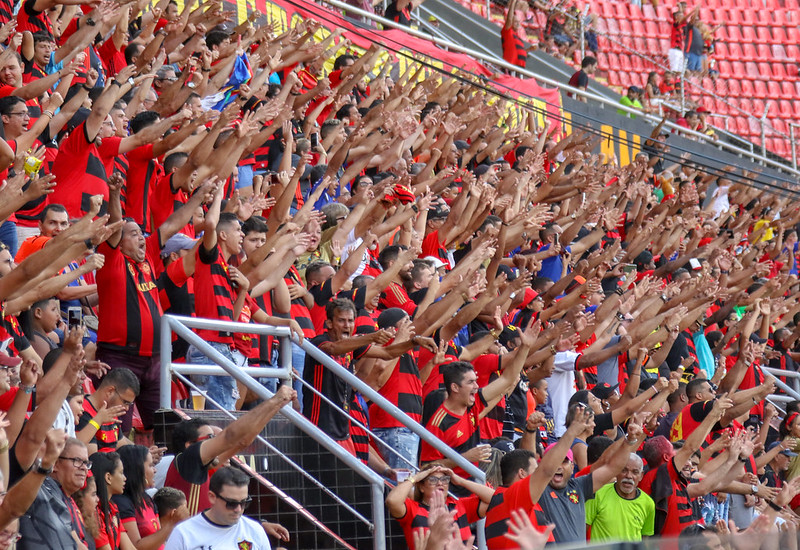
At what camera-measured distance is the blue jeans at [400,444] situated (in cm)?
726

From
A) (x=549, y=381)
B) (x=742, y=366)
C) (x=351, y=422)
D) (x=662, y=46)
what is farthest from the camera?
(x=662, y=46)

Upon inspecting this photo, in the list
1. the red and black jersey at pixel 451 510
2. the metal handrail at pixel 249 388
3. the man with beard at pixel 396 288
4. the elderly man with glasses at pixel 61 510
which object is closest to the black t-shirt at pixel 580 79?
the man with beard at pixel 396 288

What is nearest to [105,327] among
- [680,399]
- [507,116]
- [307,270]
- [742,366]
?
[307,270]

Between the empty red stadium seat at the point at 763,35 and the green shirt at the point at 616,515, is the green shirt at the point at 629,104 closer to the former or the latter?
the empty red stadium seat at the point at 763,35

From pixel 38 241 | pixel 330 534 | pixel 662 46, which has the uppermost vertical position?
pixel 38 241

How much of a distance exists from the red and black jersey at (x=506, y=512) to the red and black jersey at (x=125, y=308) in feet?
6.23

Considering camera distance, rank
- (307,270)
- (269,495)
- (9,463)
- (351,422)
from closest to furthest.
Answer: (9,463) < (269,495) < (351,422) < (307,270)

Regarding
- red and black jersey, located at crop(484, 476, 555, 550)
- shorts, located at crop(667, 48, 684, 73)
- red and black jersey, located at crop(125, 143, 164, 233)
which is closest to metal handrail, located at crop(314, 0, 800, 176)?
shorts, located at crop(667, 48, 684, 73)

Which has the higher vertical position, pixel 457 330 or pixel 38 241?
pixel 38 241

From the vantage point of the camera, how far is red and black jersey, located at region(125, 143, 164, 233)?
786 cm

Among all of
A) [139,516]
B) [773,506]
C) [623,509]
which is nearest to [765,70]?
[773,506]

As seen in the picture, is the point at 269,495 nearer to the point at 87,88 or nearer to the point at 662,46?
the point at 87,88

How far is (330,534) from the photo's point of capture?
635 cm

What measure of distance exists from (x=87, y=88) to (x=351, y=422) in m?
2.80
